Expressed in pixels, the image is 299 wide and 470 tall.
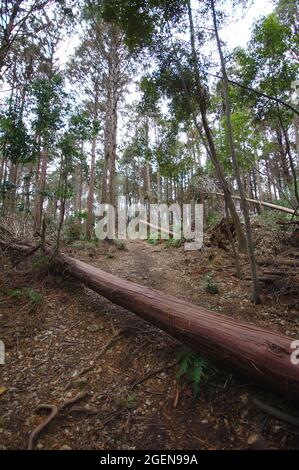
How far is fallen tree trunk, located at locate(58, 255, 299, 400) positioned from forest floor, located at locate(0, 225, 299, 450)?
30 cm

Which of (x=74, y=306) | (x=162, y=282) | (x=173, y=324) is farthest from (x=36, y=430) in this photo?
(x=162, y=282)

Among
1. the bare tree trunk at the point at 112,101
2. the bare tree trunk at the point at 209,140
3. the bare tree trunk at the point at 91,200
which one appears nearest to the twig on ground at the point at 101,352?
the bare tree trunk at the point at 209,140

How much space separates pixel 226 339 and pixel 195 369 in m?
0.47

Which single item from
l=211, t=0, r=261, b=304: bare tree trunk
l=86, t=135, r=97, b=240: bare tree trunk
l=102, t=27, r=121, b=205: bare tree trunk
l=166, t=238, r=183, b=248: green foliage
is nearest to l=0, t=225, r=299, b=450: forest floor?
l=211, t=0, r=261, b=304: bare tree trunk

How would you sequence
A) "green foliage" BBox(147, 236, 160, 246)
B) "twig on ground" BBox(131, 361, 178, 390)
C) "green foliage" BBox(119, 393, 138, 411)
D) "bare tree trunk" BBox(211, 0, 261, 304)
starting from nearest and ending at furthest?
"green foliage" BBox(119, 393, 138, 411), "twig on ground" BBox(131, 361, 178, 390), "bare tree trunk" BBox(211, 0, 261, 304), "green foliage" BBox(147, 236, 160, 246)

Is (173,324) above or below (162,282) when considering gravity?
below

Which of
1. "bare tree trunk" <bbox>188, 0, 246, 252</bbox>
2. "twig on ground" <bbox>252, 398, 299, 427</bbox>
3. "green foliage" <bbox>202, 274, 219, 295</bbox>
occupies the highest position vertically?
"bare tree trunk" <bbox>188, 0, 246, 252</bbox>

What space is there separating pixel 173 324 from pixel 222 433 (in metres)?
1.02

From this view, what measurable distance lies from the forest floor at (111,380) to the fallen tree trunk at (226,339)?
0.30 m

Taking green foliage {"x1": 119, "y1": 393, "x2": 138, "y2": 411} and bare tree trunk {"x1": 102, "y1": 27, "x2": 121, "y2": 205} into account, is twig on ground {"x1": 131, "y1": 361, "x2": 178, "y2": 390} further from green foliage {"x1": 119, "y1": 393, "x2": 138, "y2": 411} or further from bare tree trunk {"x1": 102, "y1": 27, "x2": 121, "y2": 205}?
bare tree trunk {"x1": 102, "y1": 27, "x2": 121, "y2": 205}

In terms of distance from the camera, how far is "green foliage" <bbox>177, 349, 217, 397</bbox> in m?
2.23

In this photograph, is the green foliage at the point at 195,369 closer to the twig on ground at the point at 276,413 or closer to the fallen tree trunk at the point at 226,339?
the fallen tree trunk at the point at 226,339

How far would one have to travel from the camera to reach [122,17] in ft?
14.8
